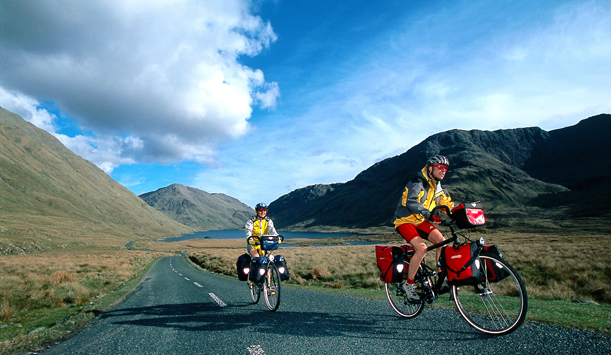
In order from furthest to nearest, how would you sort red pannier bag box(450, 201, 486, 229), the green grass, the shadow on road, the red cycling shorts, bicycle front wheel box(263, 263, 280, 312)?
bicycle front wheel box(263, 263, 280, 312) < the green grass < the red cycling shorts < the shadow on road < red pannier bag box(450, 201, 486, 229)

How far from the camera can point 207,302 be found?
31.3ft

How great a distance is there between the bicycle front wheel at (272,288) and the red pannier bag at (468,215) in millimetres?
4681

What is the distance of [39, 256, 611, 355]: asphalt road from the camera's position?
405 cm

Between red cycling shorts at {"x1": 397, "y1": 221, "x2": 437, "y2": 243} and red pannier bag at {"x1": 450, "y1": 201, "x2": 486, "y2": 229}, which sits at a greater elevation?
red pannier bag at {"x1": 450, "y1": 201, "x2": 486, "y2": 229}

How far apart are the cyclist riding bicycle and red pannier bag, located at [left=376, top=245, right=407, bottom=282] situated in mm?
183

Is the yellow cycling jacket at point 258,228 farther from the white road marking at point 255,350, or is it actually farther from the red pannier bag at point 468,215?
the red pannier bag at point 468,215

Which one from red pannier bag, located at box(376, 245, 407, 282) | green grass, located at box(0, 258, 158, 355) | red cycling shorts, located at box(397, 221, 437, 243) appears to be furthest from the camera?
green grass, located at box(0, 258, 158, 355)

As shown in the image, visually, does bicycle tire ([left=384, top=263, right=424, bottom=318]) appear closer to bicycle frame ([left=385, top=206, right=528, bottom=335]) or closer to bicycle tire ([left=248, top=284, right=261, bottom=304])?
bicycle frame ([left=385, top=206, right=528, bottom=335])

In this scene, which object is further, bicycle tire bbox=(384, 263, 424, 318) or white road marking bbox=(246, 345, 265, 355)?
bicycle tire bbox=(384, 263, 424, 318)

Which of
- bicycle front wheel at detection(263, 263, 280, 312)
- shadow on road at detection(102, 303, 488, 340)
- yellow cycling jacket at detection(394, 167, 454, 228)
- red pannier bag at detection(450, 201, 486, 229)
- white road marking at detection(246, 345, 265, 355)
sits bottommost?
shadow on road at detection(102, 303, 488, 340)

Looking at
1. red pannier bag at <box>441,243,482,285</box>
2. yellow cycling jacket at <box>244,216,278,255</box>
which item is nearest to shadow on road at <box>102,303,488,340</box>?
red pannier bag at <box>441,243,482,285</box>

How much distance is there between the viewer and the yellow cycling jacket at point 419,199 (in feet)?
17.0

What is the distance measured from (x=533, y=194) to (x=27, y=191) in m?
328

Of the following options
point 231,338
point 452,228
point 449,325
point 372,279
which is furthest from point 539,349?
point 372,279
